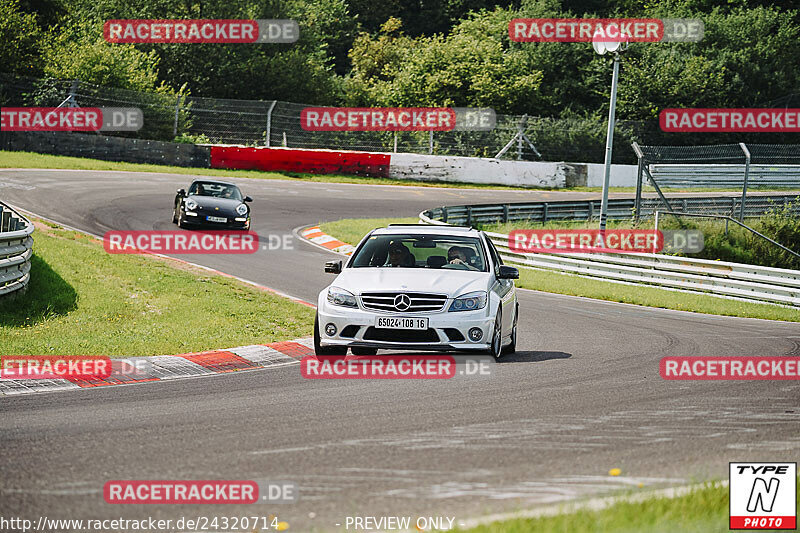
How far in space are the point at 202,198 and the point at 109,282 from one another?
26.4 ft

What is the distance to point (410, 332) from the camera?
10.1m

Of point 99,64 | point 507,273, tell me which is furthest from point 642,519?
point 99,64

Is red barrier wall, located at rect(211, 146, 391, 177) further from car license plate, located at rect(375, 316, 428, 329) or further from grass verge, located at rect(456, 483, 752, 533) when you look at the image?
grass verge, located at rect(456, 483, 752, 533)

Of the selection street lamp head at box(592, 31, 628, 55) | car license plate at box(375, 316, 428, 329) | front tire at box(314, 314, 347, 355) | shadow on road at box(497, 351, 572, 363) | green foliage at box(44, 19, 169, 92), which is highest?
green foliage at box(44, 19, 169, 92)

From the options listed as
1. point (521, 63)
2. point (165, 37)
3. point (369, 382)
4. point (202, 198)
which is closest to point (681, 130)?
point (521, 63)

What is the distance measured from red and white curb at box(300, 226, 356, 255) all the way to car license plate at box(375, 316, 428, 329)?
13.0 meters

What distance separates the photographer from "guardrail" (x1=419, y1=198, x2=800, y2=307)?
64.8 feet

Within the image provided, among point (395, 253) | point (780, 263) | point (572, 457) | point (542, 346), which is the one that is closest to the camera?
point (572, 457)

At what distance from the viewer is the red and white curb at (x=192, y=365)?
29.8ft

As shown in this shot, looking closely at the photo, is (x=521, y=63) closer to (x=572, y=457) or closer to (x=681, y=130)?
(x=681, y=130)

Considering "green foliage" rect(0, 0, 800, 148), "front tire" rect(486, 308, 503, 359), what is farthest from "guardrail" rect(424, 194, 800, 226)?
"front tire" rect(486, 308, 503, 359)

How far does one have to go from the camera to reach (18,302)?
13.4 metres

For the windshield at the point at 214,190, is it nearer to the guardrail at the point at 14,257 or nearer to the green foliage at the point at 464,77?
the guardrail at the point at 14,257

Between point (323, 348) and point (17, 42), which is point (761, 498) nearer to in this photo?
point (323, 348)
